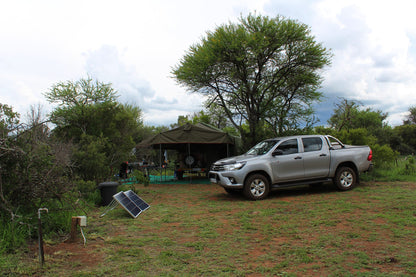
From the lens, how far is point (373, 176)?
11.7 metres

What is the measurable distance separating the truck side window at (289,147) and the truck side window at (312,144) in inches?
11.0

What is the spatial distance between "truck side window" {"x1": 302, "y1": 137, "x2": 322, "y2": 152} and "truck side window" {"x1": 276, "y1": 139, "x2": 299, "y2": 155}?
0.28 m

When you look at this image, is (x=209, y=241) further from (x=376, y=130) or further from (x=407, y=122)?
(x=407, y=122)

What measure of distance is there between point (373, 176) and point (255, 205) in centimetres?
662

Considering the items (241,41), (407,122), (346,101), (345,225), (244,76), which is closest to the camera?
(345,225)

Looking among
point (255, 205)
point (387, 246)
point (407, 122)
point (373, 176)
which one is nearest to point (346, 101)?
point (373, 176)

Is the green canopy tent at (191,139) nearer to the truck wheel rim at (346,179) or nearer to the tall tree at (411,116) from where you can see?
the truck wheel rim at (346,179)

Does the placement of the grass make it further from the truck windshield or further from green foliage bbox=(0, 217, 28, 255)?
the truck windshield

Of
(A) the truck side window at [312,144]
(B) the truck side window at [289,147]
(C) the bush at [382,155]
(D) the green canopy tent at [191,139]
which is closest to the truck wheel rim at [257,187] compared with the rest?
(B) the truck side window at [289,147]

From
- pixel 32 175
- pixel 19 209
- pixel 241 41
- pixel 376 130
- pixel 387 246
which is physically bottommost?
pixel 387 246

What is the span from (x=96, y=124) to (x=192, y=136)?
4250 mm

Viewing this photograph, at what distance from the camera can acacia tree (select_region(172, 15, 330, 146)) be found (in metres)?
12.3

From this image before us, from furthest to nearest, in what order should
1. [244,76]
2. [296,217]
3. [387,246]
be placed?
[244,76] < [296,217] < [387,246]

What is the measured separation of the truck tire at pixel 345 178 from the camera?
919cm
